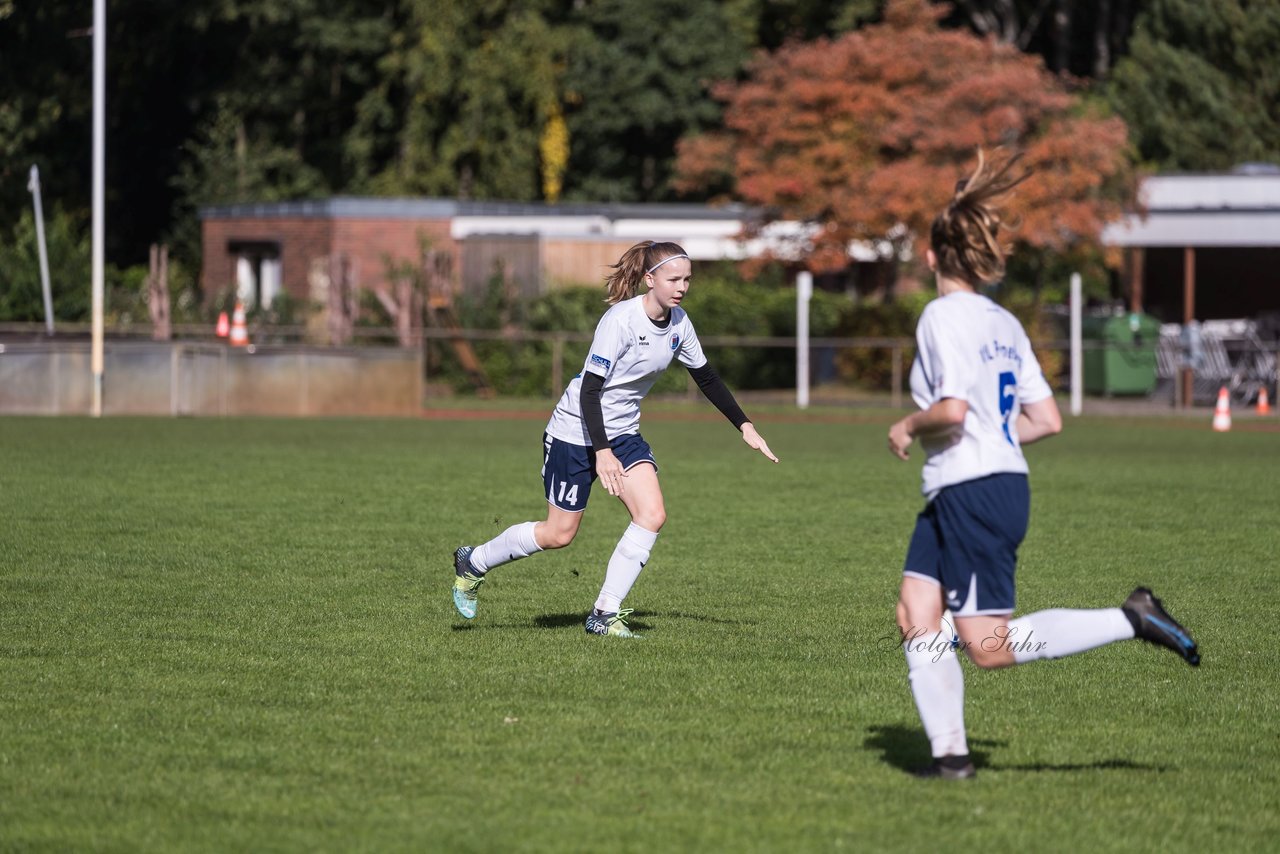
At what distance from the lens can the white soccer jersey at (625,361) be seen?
8.41m

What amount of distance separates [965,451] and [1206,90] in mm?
48169

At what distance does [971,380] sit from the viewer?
18.9 feet

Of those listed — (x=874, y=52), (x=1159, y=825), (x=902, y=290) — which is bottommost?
(x=1159, y=825)

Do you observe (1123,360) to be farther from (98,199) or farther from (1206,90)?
(1206,90)

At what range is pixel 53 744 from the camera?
6.43 metres

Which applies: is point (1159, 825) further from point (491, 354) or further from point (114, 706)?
point (491, 354)

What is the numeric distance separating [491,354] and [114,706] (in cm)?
2820

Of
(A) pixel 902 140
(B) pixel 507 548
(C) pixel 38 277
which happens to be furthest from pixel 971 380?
(C) pixel 38 277

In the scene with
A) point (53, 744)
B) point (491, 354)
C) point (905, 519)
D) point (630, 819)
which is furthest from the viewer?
point (491, 354)

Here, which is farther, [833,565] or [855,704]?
[833,565]

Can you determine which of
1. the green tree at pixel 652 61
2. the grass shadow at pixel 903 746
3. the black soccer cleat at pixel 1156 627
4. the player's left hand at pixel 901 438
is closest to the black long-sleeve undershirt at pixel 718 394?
the grass shadow at pixel 903 746

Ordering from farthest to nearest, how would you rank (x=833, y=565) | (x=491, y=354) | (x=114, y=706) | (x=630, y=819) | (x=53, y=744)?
1. (x=491, y=354)
2. (x=833, y=565)
3. (x=114, y=706)
4. (x=53, y=744)
5. (x=630, y=819)

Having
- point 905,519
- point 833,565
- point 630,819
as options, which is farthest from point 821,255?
point 630,819

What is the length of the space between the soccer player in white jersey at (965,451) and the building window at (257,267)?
118ft
